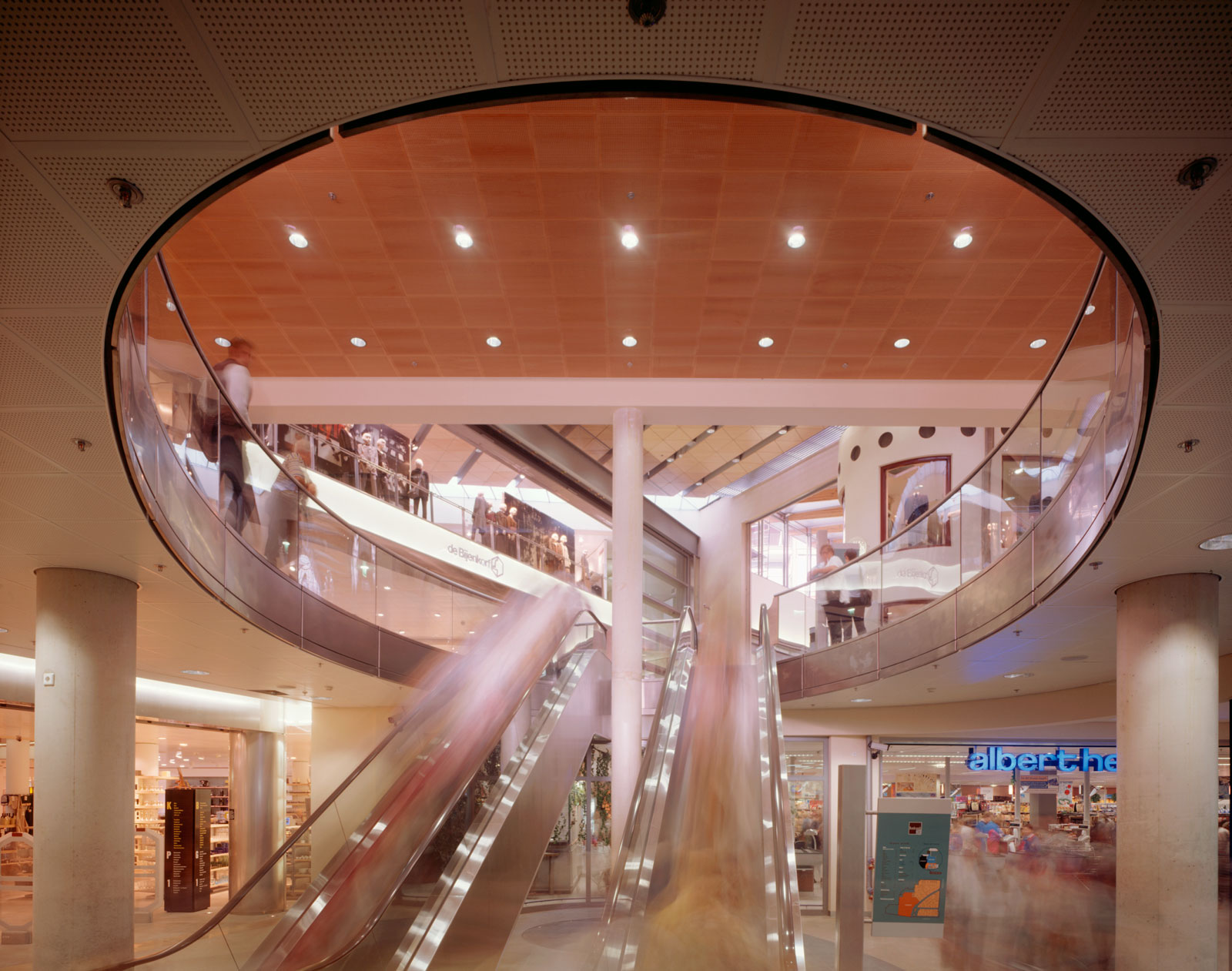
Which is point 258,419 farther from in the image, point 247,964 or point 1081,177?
point 1081,177

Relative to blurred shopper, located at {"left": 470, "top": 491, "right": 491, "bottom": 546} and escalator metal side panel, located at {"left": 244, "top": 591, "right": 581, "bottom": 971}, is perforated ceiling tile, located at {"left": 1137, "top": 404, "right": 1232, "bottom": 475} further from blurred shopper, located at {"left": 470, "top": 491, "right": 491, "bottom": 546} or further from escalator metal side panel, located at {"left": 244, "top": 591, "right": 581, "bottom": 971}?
blurred shopper, located at {"left": 470, "top": 491, "right": 491, "bottom": 546}

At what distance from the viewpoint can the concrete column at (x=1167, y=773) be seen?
22.7 ft

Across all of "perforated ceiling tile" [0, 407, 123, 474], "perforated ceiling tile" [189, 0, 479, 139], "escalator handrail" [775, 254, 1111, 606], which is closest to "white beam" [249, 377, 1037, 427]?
"escalator handrail" [775, 254, 1111, 606]

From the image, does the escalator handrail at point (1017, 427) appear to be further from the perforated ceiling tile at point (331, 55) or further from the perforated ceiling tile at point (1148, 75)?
the perforated ceiling tile at point (331, 55)

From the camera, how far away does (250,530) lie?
8438 mm

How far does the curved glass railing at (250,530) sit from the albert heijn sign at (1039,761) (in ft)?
32.2

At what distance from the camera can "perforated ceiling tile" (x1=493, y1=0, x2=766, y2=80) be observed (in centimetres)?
286

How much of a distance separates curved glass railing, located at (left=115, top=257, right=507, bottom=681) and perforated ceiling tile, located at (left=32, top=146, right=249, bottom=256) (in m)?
0.85

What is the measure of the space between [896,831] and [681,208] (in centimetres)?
543

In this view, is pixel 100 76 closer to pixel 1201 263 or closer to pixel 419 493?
pixel 1201 263

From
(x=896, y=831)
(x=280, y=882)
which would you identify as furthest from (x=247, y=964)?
(x=896, y=831)

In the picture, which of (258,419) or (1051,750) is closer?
(258,419)

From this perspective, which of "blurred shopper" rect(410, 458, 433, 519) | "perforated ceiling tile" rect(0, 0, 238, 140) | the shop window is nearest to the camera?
"perforated ceiling tile" rect(0, 0, 238, 140)

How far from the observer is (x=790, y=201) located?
8.27 m
